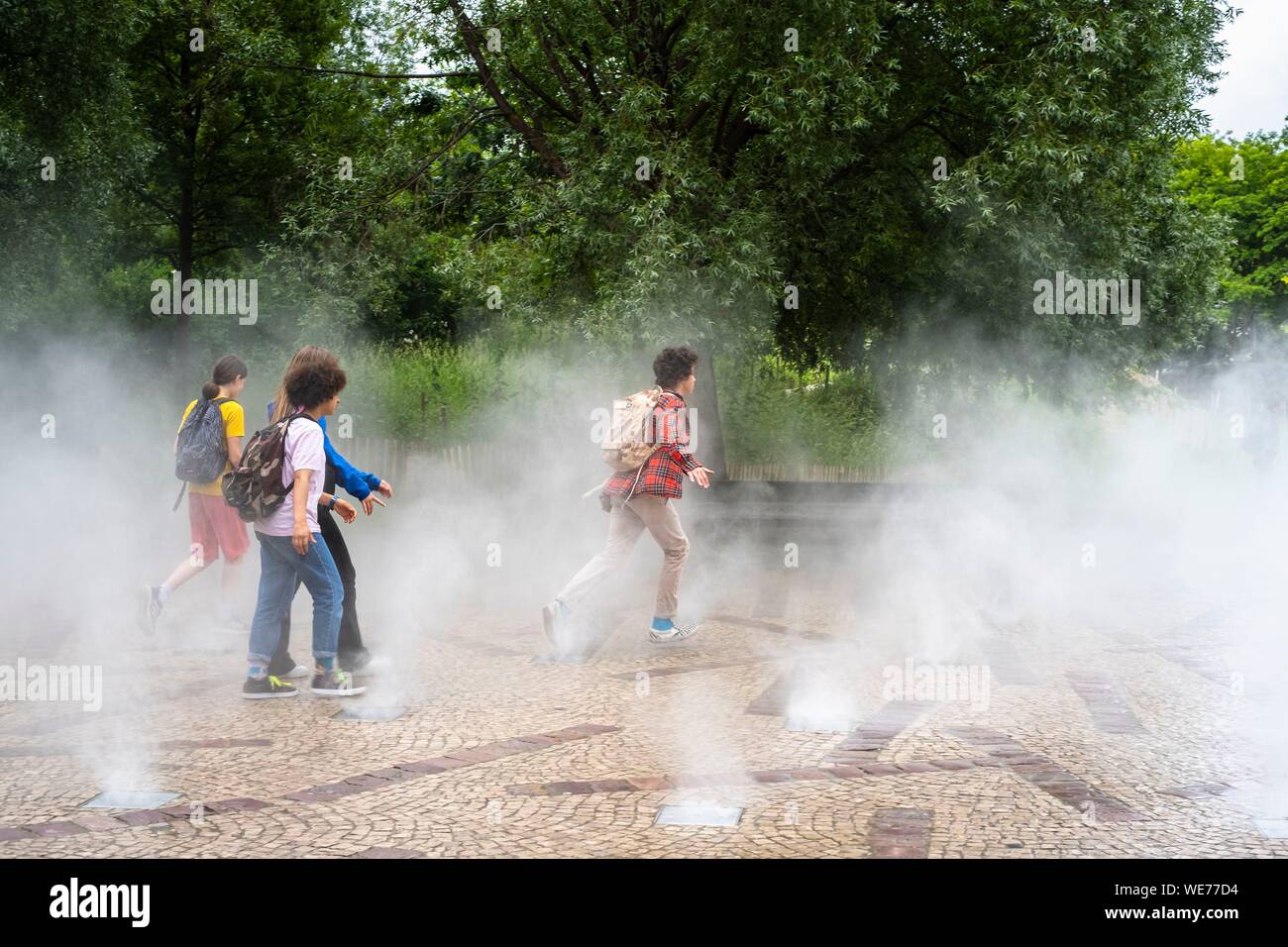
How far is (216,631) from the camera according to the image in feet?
25.3

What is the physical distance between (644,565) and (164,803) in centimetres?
705

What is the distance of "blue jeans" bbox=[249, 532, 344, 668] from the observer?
240 inches

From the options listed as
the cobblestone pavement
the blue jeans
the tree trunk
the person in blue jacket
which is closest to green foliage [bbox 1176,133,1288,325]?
the tree trunk

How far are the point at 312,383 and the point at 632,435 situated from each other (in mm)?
1862

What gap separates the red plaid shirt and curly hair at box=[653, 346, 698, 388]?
0.13m

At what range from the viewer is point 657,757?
4891 millimetres

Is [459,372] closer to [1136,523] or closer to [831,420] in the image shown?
[831,420]

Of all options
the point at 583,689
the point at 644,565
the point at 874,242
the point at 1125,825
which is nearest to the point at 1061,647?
the point at 583,689

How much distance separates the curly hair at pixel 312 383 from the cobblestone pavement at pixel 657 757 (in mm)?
1367

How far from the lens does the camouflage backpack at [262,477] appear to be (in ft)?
19.8

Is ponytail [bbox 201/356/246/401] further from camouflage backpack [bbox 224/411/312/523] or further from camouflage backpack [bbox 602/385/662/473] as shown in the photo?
camouflage backpack [bbox 602/385/662/473]

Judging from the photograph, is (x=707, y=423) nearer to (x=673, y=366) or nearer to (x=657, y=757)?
(x=673, y=366)

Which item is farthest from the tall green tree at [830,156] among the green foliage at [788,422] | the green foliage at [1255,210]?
the green foliage at [1255,210]

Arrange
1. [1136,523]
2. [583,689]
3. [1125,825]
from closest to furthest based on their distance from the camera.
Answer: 1. [1125,825]
2. [583,689]
3. [1136,523]
